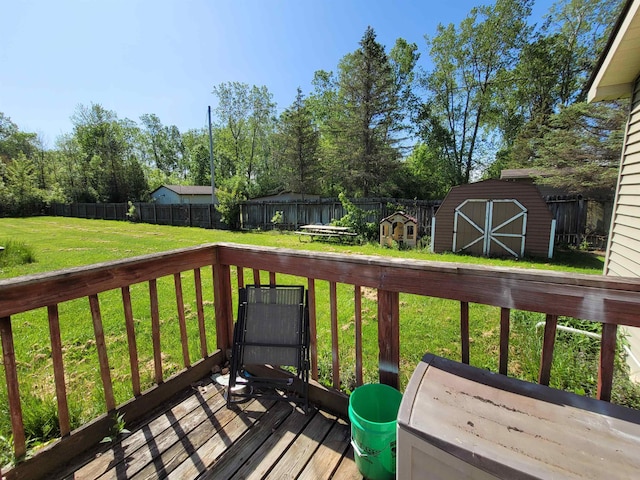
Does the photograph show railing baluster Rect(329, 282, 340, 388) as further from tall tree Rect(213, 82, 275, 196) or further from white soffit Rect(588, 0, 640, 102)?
tall tree Rect(213, 82, 275, 196)

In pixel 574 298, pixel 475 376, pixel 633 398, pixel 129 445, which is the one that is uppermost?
pixel 574 298

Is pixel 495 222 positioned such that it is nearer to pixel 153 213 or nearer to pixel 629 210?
pixel 629 210

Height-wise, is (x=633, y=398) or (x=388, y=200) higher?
(x=388, y=200)

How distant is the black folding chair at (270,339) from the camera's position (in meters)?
1.96

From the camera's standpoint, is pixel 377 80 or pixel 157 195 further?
pixel 157 195

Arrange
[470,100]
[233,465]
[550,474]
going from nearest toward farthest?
1. [550,474]
2. [233,465]
3. [470,100]

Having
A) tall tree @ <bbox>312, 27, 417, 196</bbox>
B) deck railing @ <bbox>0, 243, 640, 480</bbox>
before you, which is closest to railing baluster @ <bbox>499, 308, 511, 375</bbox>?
deck railing @ <bbox>0, 243, 640, 480</bbox>

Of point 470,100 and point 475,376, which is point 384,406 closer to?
point 475,376

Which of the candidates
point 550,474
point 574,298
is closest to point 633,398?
point 574,298

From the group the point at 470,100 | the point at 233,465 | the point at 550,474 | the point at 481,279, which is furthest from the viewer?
the point at 470,100

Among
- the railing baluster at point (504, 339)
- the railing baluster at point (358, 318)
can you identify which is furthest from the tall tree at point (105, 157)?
the railing baluster at point (504, 339)

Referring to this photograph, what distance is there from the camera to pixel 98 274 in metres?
1.63

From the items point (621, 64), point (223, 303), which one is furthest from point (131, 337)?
point (621, 64)

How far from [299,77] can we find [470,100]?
43.2 ft
